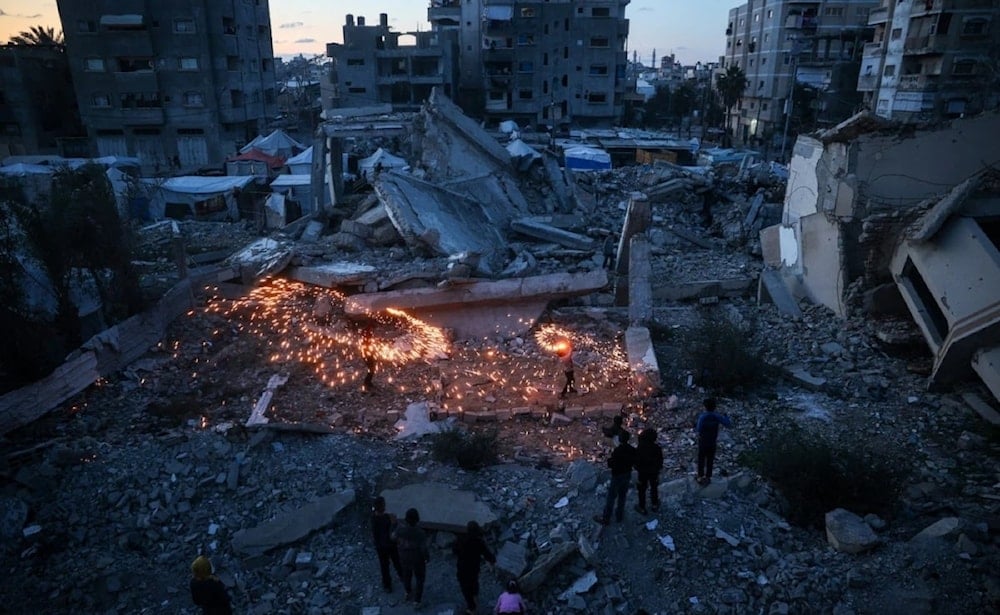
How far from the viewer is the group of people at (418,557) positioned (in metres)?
4.37

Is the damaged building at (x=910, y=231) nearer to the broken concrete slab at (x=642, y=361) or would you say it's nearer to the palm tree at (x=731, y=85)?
the broken concrete slab at (x=642, y=361)

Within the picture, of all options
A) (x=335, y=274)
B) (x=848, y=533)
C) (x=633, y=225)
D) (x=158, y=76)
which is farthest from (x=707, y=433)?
(x=158, y=76)

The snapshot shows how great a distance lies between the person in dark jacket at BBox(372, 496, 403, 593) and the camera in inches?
186

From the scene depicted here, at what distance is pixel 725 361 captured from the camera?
7.78 metres

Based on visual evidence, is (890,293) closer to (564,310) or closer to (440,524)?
(564,310)

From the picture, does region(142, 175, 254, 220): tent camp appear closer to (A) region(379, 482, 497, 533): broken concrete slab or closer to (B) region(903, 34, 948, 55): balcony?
(A) region(379, 482, 497, 533): broken concrete slab

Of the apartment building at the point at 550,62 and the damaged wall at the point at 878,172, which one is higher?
the apartment building at the point at 550,62

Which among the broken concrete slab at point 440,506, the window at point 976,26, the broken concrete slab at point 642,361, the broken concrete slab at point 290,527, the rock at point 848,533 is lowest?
the broken concrete slab at point 290,527

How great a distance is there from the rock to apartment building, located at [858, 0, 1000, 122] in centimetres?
2580

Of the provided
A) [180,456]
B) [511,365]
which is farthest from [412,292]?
[180,456]

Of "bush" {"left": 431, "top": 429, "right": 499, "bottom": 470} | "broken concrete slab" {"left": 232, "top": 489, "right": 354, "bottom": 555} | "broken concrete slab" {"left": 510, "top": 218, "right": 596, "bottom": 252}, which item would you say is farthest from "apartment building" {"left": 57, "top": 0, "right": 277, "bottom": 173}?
"broken concrete slab" {"left": 232, "top": 489, "right": 354, "bottom": 555}

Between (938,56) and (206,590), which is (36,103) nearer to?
(206,590)

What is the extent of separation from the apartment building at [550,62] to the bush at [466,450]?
102 ft

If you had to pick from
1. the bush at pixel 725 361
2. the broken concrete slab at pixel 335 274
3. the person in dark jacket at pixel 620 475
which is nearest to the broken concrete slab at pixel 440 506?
the person in dark jacket at pixel 620 475
